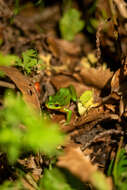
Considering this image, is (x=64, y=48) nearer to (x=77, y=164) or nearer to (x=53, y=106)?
(x=53, y=106)

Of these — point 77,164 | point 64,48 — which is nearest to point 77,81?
point 64,48

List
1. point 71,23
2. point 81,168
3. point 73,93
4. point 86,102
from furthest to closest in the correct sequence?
1. point 71,23
2. point 73,93
3. point 86,102
4. point 81,168

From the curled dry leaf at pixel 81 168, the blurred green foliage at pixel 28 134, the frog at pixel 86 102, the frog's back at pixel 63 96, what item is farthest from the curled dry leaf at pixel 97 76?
the blurred green foliage at pixel 28 134

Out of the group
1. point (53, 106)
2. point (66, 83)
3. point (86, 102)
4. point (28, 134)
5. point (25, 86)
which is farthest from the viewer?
point (66, 83)

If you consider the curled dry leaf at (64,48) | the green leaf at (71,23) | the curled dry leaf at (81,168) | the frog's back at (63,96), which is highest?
the green leaf at (71,23)

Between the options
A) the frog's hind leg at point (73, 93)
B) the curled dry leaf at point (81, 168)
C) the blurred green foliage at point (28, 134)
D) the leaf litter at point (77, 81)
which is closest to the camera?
the blurred green foliage at point (28, 134)

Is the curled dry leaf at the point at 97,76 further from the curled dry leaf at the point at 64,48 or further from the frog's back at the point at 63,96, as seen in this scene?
the curled dry leaf at the point at 64,48
